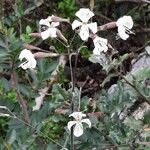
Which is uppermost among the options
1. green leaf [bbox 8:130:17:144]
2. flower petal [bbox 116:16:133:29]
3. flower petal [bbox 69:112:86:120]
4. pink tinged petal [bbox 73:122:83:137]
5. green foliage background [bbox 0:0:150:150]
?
flower petal [bbox 116:16:133:29]

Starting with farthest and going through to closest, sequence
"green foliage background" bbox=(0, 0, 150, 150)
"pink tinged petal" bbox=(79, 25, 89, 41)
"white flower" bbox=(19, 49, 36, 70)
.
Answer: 1. "green foliage background" bbox=(0, 0, 150, 150)
2. "white flower" bbox=(19, 49, 36, 70)
3. "pink tinged petal" bbox=(79, 25, 89, 41)

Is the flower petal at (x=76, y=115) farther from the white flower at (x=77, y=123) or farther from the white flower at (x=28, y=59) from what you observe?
the white flower at (x=28, y=59)

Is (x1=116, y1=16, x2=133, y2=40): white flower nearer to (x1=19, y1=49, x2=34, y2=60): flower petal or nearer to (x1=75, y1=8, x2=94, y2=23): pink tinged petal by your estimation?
(x1=75, y1=8, x2=94, y2=23): pink tinged petal

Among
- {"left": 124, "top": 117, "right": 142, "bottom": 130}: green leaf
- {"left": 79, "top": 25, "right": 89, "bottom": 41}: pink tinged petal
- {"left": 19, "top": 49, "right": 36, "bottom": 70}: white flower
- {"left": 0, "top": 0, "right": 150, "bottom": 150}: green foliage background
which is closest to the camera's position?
{"left": 79, "top": 25, "right": 89, "bottom": 41}: pink tinged petal

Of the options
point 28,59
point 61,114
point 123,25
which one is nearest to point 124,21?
point 123,25

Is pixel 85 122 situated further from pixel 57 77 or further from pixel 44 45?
pixel 44 45

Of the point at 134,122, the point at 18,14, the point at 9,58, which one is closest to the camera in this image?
the point at 9,58

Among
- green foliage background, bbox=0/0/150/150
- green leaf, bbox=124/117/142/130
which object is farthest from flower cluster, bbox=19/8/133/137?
green leaf, bbox=124/117/142/130

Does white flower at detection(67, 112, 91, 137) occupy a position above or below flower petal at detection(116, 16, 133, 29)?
below

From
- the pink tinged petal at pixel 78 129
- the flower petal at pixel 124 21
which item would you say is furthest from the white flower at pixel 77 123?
the flower petal at pixel 124 21

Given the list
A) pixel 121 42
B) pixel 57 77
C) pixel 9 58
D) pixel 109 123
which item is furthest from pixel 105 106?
pixel 121 42

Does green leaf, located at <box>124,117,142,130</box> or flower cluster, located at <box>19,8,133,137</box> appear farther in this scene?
green leaf, located at <box>124,117,142,130</box>
